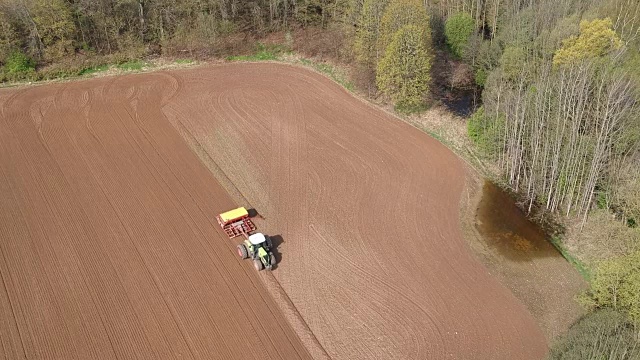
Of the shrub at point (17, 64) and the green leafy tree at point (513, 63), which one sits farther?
the shrub at point (17, 64)

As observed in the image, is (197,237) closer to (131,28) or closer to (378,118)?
(378,118)

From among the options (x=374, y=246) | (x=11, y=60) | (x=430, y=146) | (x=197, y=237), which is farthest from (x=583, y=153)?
(x=11, y=60)

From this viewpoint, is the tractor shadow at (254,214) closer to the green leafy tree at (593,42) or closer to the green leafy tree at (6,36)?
the green leafy tree at (593,42)

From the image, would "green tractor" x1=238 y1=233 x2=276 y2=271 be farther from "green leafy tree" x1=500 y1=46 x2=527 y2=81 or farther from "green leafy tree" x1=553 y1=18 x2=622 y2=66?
"green leafy tree" x1=553 y1=18 x2=622 y2=66

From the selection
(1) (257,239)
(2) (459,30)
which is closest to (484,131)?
(2) (459,30)

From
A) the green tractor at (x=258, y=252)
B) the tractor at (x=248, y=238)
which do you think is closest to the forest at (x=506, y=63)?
the green tractor at (x=258, y=252)
